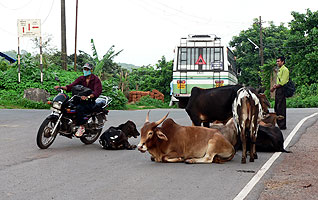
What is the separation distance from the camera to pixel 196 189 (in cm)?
614

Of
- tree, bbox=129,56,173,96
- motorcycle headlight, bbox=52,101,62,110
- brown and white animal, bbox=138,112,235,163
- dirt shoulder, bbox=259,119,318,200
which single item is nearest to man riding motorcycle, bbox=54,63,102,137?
motorcycle headlight, bbox=52,101,62,110

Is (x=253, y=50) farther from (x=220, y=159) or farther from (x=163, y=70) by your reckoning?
(x=220, y=159)

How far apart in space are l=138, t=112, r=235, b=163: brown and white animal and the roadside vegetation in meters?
15.7

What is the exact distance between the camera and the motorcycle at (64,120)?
958 centimetres

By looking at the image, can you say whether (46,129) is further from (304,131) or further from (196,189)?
(304,131)

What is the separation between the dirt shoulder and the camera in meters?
5.81

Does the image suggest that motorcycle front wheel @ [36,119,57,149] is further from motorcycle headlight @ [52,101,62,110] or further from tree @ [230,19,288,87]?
tree @ [230,19,288,87]

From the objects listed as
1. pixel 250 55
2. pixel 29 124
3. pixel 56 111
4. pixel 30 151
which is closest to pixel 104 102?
pixel 56 111

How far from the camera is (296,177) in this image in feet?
22.5

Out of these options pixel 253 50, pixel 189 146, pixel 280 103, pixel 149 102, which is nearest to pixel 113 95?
pixel 149 102

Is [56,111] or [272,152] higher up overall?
[56,111]

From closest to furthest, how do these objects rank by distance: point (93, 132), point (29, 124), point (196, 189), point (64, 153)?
point (196, 189) → point (64, 153) → point (93, 132) → point (29, 124)

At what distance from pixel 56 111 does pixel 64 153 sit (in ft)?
2.99

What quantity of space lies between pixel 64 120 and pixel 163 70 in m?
32.3
